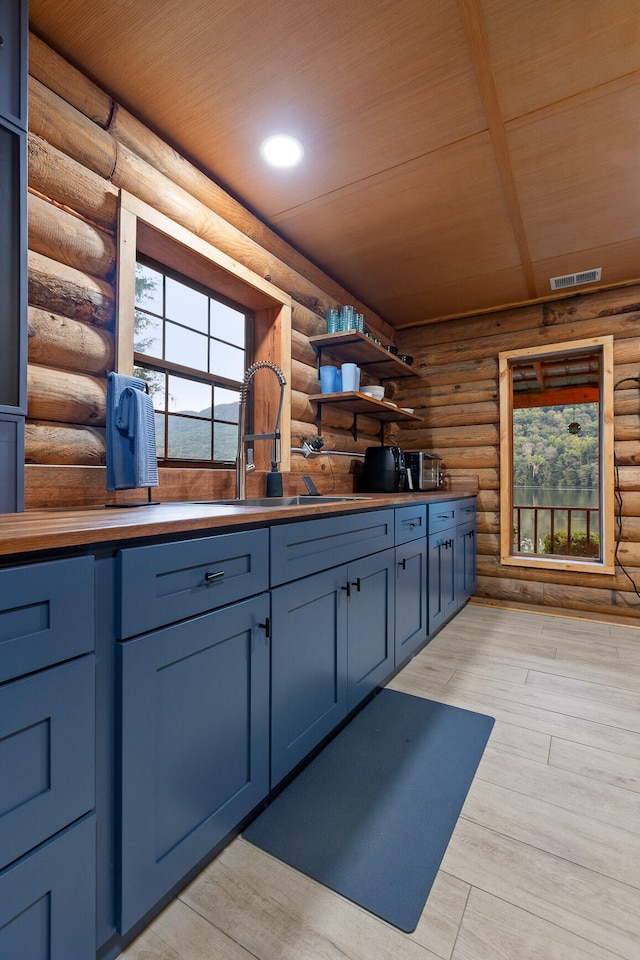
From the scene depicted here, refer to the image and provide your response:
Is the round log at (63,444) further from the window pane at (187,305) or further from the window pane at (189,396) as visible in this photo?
the window pane at (187,305)

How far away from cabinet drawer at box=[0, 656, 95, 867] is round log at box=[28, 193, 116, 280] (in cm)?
135

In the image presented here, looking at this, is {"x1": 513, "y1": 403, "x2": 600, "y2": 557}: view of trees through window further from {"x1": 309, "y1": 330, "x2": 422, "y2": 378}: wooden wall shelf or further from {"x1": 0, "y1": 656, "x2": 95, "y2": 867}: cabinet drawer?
{"x1": 0, "y1": 656, "x2": 95, "y2": 867}: cabinet drawer

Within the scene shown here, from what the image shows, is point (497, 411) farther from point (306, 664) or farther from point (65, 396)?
point (65, 396)

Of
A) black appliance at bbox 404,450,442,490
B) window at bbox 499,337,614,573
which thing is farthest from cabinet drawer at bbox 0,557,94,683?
window at bbox 499,337,614,573

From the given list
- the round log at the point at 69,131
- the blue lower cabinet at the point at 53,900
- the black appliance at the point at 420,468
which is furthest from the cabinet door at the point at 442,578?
the round log at the point at 69,131

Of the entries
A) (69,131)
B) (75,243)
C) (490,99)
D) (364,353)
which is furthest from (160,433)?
(490,99)

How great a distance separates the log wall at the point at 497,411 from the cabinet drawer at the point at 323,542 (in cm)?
211

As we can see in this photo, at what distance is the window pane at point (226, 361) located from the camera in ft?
7.72

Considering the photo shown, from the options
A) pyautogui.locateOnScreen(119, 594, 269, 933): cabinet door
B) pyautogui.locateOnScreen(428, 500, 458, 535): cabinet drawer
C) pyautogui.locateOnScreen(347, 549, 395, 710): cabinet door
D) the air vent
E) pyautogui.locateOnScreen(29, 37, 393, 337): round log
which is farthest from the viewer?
the air vent

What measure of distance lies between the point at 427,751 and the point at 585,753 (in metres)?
0.60

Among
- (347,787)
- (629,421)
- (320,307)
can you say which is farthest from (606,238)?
(347,787)

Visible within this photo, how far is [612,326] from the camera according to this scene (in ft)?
11.2

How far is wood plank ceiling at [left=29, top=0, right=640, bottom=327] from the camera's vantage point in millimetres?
1459

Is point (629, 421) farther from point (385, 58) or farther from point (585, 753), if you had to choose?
point (385, 58)
